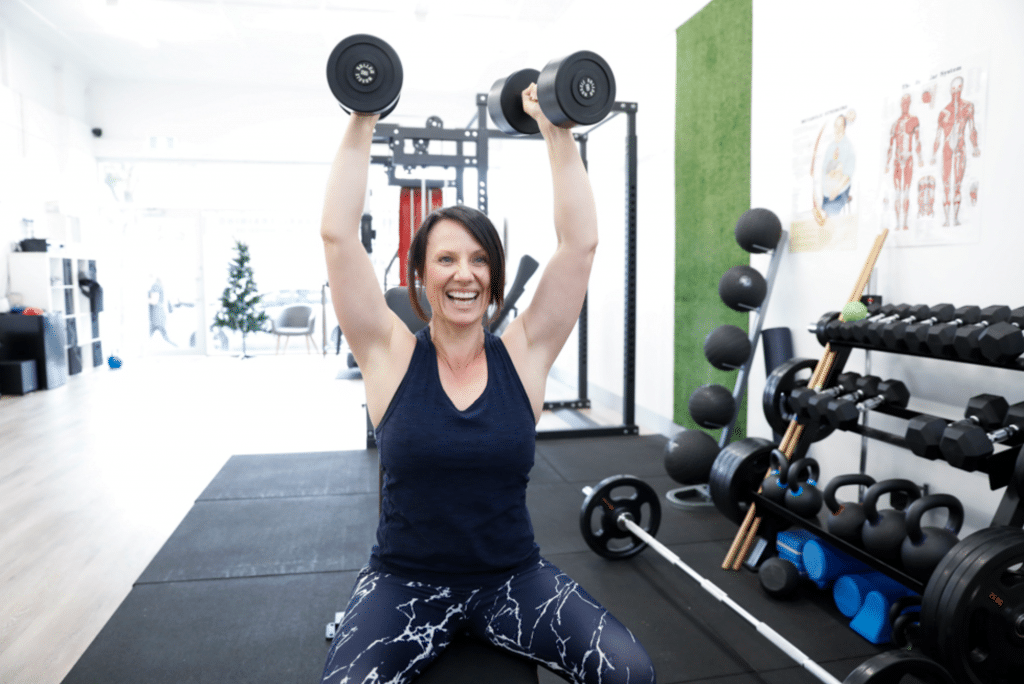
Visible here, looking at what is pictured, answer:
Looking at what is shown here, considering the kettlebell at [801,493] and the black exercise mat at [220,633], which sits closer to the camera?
the black exercise mat at [220,633]

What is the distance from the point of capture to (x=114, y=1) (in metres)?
4.84

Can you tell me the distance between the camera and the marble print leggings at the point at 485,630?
3.03 ft

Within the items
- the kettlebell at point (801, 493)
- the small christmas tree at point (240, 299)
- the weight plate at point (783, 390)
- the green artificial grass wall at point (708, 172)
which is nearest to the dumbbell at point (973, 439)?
the kettlebell at point (801, 493)

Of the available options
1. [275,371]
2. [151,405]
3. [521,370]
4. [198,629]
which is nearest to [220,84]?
[275,371]

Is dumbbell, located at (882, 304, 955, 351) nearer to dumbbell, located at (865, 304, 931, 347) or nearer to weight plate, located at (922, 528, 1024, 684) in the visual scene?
dumbbell, located at (865, 304, 931, 347)

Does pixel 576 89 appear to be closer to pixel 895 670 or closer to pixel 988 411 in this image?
pixel 895 670

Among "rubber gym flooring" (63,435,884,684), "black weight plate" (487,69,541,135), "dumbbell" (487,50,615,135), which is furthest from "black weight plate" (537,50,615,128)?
"rubber gym flooring" (63,435,884,684)

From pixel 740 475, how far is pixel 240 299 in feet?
21.9

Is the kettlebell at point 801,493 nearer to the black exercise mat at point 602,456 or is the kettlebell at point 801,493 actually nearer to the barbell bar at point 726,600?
the barbell bar at point 726,600

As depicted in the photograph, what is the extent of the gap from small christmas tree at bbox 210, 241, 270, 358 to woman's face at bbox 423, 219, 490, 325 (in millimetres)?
7023

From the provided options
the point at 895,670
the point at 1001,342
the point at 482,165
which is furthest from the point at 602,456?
the point at 895,670

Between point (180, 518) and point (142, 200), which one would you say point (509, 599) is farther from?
point (142, 200)

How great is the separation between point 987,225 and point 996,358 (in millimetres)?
604

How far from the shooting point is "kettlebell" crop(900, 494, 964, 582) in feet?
5.03
